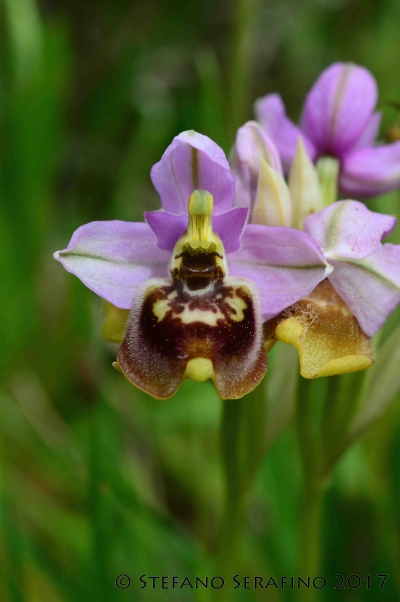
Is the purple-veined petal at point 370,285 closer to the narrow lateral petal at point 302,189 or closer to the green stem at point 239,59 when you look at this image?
the narrow lateral petal at point 302,189

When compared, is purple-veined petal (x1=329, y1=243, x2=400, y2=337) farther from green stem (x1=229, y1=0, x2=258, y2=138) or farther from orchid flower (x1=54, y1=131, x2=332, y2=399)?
green stem (x1=229, y1=0, x2=258, y2=138)

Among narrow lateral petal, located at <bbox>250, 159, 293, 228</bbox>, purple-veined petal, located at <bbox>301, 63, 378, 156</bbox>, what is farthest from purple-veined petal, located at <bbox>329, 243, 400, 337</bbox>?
purple-veined petal, located at <bbox>301, 63, 378, 156</bbox>


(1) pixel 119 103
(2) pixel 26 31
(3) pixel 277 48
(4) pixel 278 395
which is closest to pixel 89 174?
(1) pixel 119 103

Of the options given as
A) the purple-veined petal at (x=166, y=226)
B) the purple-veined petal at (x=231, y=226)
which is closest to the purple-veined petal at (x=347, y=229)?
the purple-veined petal at (x=231, y=226)

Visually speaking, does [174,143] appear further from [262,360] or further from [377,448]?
[377,448]

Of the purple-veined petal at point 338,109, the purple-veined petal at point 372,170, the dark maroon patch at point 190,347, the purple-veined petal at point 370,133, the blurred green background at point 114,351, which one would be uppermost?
the purple-veined petal at point 338,109

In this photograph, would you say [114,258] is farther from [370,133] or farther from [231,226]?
[370,133]
